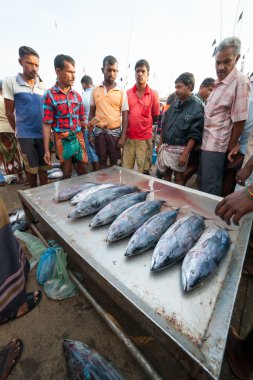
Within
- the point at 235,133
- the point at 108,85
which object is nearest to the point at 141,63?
the point at 108,85

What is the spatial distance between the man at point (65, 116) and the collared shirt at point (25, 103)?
0.63 m

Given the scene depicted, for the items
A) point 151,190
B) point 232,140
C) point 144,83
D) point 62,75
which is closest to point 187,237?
point 151,190

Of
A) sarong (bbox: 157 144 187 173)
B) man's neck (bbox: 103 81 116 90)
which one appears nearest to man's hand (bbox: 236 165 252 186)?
sarong (bbox: 157 144 187 173)

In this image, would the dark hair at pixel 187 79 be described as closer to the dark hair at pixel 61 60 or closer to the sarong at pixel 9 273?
the dark hair at pixel 61 60

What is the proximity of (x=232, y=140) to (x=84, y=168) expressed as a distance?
8.21 ft

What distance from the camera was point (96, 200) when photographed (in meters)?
1.75

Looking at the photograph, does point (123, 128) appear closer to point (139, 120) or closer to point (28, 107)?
point (139, 120)

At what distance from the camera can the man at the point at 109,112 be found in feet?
11.5

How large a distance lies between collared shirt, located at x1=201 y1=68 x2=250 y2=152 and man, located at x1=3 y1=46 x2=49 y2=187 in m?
2.96

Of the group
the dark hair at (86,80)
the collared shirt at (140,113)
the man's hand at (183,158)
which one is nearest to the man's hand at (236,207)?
the man's hand at (183,158)

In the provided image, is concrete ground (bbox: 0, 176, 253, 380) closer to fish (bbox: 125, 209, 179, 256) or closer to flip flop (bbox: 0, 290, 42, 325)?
flip flop (bbox: 0, 290, 42, 325)

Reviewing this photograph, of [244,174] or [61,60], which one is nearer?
[244,174]

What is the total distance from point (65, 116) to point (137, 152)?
5.60 feet

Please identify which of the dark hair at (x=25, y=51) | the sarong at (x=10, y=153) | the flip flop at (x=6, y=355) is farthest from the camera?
the sarong at (x=10, y=153)
